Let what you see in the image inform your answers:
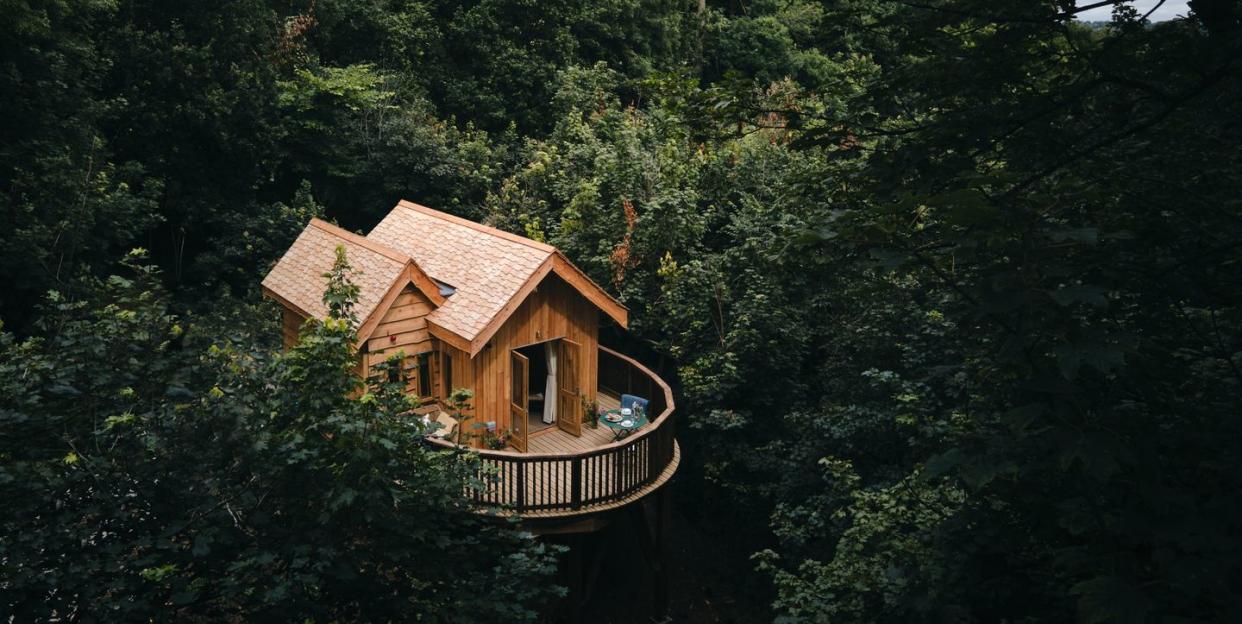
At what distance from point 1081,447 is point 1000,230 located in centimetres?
106

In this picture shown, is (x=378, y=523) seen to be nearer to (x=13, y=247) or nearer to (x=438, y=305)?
(x=438, y=305)

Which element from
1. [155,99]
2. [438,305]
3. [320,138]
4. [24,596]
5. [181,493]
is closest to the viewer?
[24,596]

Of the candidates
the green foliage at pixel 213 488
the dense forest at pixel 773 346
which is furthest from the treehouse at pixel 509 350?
the green foliage at pixel 213 488

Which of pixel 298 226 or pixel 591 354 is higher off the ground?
pixel 298 226

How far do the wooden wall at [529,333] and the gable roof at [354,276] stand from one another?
124 cm

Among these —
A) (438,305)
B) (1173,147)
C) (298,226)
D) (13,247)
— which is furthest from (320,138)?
(1173,147)

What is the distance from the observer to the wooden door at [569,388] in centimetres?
1329

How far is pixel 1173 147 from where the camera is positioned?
5.30 m

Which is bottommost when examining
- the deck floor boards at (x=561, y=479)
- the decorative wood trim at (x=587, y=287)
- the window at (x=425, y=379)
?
the deck floor boards at (x=561, y=479)

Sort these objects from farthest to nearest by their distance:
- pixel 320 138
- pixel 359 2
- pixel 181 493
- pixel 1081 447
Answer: pixel 359 2
pixel 320 138
pixel 181 493
pixel 1081 447

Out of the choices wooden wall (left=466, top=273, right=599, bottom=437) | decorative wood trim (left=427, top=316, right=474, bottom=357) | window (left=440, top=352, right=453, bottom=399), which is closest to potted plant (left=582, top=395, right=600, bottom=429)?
wooden wall (left=466, top=273, right=599, bottom=437)

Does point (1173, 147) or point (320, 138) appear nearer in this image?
point (1173, 147)

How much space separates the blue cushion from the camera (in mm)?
13772

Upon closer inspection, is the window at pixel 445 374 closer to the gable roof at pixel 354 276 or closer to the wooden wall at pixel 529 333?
the wooden wall at pixel 529 333
